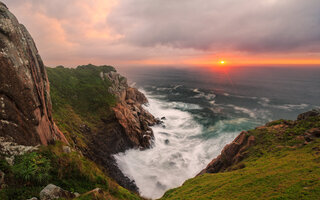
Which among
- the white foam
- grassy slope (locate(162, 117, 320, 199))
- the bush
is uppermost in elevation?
the bush

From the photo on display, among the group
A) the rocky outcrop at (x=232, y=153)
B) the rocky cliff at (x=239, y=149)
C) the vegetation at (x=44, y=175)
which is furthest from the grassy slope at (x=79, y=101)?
the rocky cliff at (x=239, y=149)

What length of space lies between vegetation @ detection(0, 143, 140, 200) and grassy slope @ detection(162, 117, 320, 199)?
962cm

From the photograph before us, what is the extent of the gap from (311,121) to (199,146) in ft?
79.1

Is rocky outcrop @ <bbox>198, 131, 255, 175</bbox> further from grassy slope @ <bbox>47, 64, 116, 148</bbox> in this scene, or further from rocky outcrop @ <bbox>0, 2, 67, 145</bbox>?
rocky outcrop @ <bbox>0, 2, 67, 145</bbox>

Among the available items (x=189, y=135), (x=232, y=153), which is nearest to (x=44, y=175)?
(x=232, y=153)

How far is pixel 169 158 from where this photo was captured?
34719 millimetres

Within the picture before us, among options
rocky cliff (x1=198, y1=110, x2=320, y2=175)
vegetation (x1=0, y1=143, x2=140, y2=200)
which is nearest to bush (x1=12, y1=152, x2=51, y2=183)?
vegetation (x1=0, y1=143, x2=140, y2=200)

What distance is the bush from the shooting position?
8.84m

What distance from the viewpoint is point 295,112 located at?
225 ft

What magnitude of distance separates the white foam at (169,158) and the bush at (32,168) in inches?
765

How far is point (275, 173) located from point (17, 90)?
23.7 meters

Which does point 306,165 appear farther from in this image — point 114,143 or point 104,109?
point 104,109

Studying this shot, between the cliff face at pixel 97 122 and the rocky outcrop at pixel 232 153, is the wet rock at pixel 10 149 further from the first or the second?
the rocky outcrop at pixel 232 153

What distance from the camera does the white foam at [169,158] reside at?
27953 millimetres
